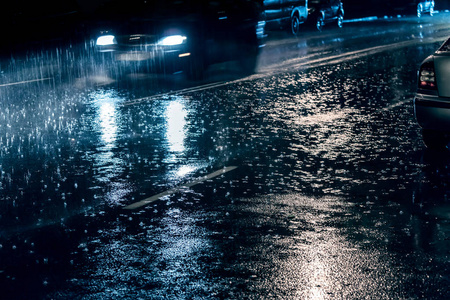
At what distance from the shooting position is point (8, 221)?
20.8 ft

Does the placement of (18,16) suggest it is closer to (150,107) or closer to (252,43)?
(252,43)

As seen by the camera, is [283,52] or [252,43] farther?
Result: [283,52]

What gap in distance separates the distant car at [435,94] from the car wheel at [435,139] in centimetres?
32

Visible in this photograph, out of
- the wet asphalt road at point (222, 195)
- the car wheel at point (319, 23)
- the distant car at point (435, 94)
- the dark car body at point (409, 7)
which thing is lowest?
the wet asphalt road at point (222, 195)

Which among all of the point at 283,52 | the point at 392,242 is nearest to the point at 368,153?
the point at 392,242

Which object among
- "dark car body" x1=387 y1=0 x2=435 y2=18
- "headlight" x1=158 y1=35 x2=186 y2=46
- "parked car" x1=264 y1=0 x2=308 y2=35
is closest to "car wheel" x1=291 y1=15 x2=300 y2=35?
"parked car" x1=264 y1=0 x2=308 y2=35

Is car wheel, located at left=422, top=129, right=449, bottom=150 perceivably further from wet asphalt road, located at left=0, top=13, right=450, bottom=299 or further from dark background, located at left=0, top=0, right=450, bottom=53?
dark background, located at left=0, top=0, right=450, bottom=53

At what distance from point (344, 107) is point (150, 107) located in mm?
3175

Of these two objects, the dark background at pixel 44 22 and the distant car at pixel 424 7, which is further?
the distant car at pixel 424 7

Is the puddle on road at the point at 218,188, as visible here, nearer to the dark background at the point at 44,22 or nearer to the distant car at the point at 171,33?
the distant car at the point at 171,33

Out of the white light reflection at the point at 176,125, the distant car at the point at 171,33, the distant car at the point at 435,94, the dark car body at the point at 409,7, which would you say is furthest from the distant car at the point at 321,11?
the distant car at the point at 435,94

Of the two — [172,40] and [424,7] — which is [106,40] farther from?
[424,7]

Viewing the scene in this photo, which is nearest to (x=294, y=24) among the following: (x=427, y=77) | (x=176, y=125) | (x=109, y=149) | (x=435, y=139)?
(x=176, y=125)

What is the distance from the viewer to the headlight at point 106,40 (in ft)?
54.4
